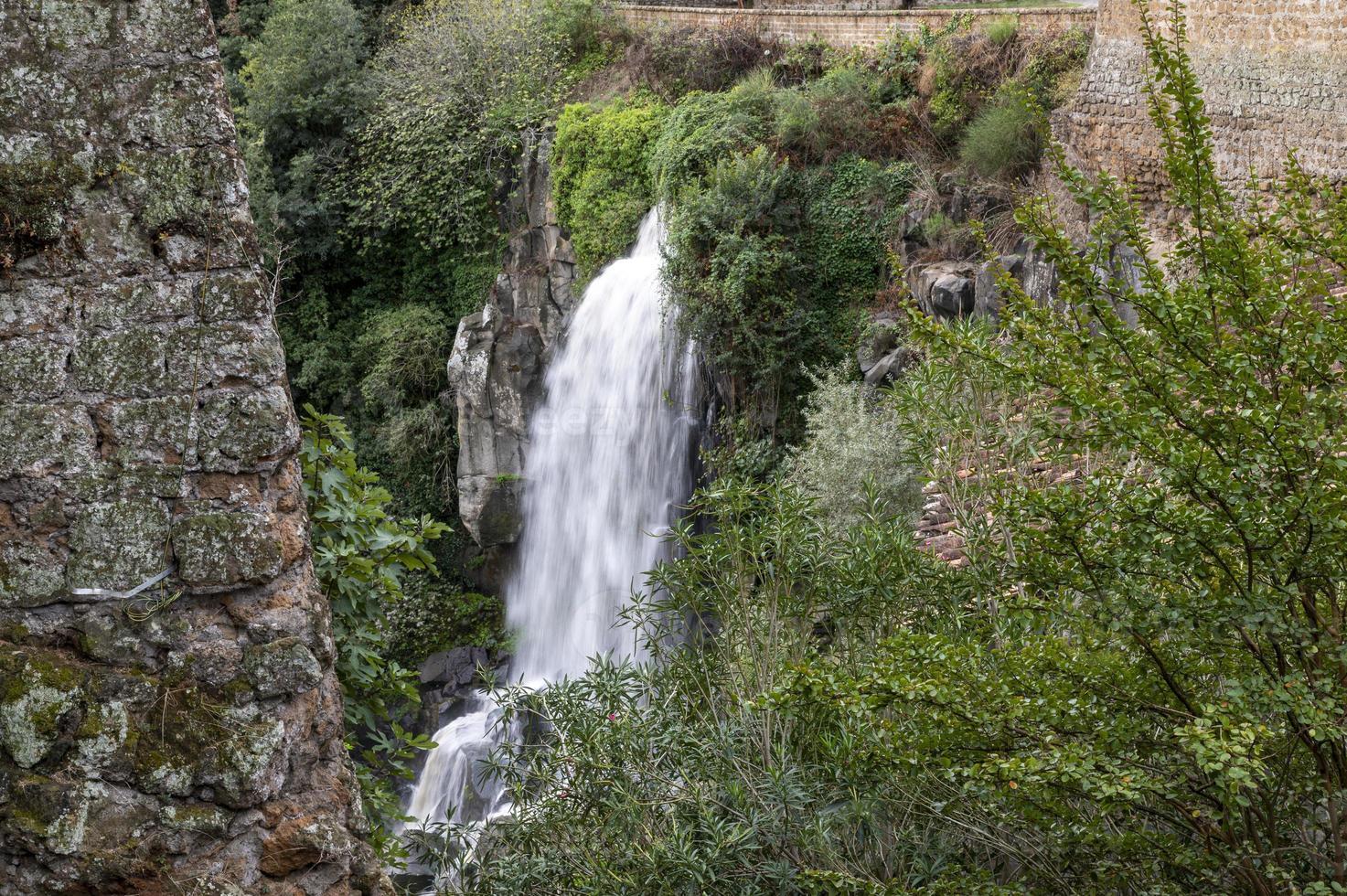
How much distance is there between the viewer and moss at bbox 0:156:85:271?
2945mm

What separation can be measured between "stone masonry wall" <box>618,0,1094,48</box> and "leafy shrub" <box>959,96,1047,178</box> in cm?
217

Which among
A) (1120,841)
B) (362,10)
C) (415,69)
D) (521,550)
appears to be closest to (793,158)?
(521,550)

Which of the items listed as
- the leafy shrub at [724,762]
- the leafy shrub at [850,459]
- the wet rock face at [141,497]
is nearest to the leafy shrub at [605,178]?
the leafy shrub at [850,459]

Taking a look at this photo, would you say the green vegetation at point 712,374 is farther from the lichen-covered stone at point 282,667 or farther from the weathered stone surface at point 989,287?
the lichen-covered stone at point 282,667

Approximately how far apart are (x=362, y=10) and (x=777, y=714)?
18817 millimetres

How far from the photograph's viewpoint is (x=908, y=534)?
4844 millimetres

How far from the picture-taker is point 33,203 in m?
2.95

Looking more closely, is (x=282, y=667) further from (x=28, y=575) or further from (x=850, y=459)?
(x=850, y=459)

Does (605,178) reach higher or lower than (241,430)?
lower

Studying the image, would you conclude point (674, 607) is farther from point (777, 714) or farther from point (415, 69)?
point (415, 69)

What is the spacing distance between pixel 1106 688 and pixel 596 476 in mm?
11163

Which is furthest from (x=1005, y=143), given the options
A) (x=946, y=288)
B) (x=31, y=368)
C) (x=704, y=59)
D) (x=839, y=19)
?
(x=31, y=368)

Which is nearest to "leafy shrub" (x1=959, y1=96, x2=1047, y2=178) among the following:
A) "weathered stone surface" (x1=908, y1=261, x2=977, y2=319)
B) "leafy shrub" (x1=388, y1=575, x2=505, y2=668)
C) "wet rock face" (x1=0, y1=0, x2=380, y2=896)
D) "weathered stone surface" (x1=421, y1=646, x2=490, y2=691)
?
"weathered stone surface" (x1=908, y1=261, x2=977, y2=319)

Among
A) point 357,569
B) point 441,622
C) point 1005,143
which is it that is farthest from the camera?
point 441,622
